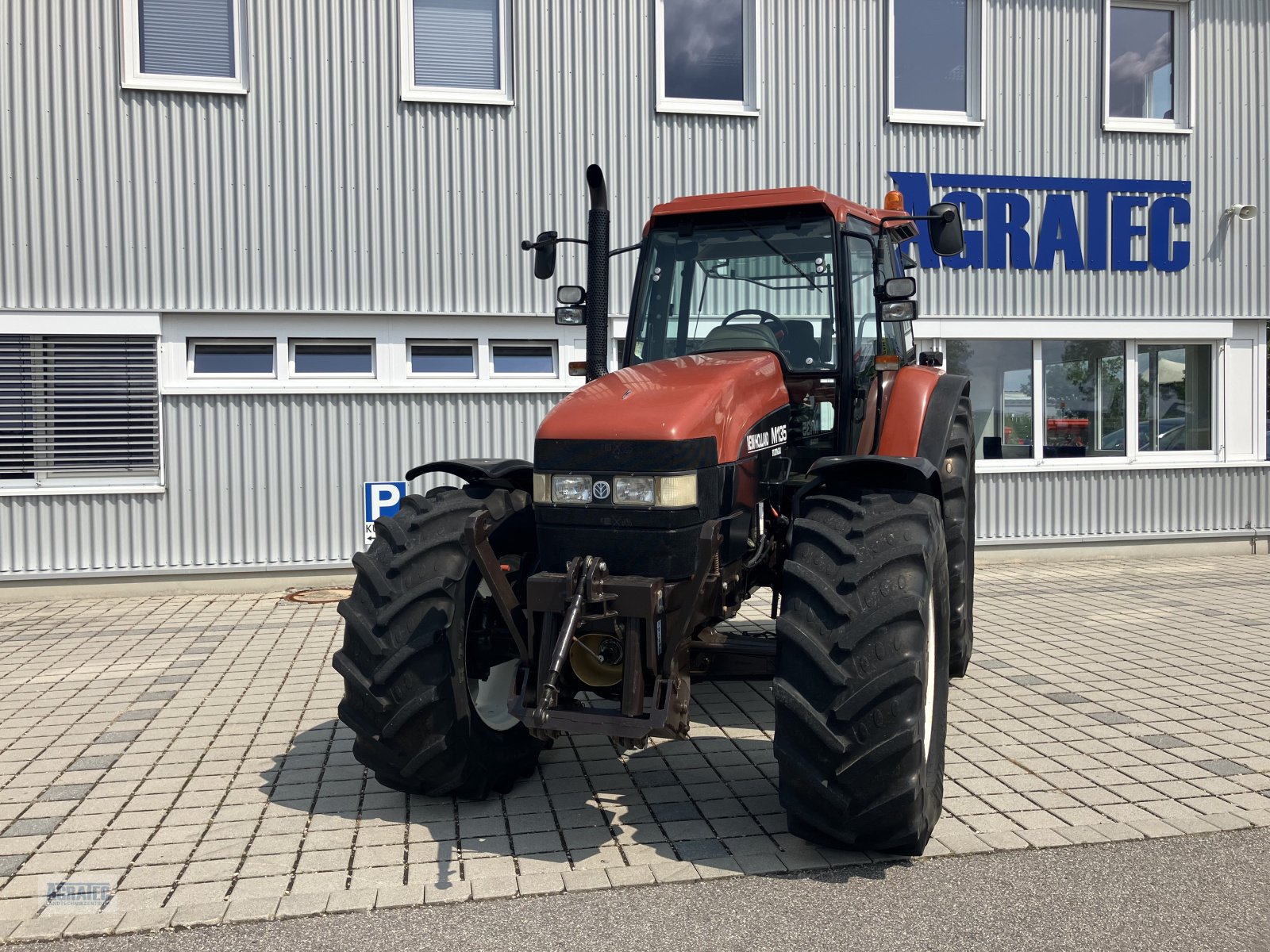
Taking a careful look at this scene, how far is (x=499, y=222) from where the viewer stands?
1006 cm

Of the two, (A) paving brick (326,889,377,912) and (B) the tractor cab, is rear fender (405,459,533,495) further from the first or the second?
(A) paving brick (326,889,377,912)

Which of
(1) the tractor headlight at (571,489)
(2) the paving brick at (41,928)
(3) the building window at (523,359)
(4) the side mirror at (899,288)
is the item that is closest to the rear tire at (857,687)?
(1) the tractor headlight at (571,489)

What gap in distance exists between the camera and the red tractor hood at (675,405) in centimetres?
395

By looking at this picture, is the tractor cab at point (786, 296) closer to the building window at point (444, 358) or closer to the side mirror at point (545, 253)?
the side mirror at point (545, 253)

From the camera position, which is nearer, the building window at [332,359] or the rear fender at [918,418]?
the rear fender at [918,418]

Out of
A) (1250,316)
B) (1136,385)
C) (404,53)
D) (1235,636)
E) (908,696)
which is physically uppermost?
(404,53)

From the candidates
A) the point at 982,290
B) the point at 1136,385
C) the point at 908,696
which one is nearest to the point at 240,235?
the point at 982,290

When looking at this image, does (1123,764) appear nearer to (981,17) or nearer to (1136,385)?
(1136,385)

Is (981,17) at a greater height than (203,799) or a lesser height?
greater

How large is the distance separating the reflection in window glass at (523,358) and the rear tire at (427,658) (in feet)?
18.7

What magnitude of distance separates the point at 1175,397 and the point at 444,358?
25.3 ft

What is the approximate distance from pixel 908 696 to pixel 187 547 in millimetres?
7775

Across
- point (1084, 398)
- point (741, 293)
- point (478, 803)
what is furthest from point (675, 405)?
point (1084, 398)

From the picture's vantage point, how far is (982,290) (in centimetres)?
1116
